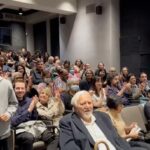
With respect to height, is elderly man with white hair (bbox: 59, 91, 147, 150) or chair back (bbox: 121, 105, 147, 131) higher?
elderly man with white hair (bbox: 59, 91, 147, 150)

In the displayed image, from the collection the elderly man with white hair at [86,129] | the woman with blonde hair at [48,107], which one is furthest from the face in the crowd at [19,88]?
the elderly man with white hair at [86,129]

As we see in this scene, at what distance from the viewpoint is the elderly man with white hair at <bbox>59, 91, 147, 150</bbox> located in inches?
86.6

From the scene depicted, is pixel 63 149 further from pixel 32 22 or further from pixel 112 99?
pixel 32 22

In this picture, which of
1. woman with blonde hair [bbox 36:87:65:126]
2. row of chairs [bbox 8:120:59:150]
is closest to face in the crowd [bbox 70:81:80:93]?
woman with blonde hair [bbox 36:87:65:126]

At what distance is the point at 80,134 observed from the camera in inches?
88.3

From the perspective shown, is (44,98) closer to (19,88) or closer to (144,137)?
(19,88)

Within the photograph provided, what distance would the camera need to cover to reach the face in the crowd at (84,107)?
2364 millimetres

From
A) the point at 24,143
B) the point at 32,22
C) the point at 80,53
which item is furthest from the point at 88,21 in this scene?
the point at 24,143

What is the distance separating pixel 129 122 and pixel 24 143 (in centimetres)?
125

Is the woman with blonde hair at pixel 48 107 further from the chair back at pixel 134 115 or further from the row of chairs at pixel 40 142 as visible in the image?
the chair back at pixel 134 115

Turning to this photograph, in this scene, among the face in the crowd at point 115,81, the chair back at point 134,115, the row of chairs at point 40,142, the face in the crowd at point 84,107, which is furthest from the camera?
the face in the crowd at point 115,81

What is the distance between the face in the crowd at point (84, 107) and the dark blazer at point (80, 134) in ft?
0.17

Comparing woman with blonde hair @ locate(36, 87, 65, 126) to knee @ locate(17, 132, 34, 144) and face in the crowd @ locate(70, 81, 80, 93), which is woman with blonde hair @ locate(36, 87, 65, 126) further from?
face in the crowd @ locate(70, 81, 80, 93)

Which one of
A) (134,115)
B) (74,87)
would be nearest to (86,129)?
(134,115)
